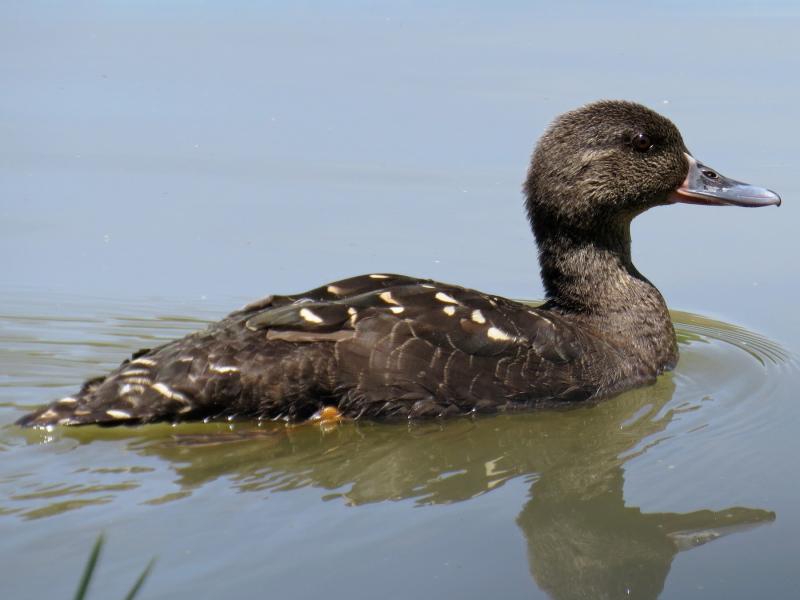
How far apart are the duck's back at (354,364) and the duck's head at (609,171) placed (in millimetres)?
871

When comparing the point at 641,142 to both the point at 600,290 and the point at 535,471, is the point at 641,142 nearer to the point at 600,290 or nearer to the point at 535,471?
the point at 600,290

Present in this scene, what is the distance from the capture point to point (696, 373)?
8828 millimetres

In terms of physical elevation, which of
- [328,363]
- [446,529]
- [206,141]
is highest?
[206,141]

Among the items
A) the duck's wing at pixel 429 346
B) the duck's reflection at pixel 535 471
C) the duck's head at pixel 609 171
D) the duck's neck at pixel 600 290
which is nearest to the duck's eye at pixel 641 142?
the duck's head at pixel 609 171

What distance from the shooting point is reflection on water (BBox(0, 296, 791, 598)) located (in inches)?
248

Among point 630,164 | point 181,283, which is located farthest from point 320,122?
point 630,164

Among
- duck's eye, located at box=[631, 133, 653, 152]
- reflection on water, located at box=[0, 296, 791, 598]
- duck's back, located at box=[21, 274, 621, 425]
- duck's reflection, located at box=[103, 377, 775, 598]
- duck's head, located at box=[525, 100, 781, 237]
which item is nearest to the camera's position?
duck's reflection, located at box=[103, 377, 775, 598]

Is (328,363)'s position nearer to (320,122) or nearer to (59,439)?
(59,439)

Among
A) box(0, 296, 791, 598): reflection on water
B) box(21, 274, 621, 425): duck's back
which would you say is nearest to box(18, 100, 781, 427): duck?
box(21, 274, 621, 425): duck's back

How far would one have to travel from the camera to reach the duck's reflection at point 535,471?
6136 millimetres

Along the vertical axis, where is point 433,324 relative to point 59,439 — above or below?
above

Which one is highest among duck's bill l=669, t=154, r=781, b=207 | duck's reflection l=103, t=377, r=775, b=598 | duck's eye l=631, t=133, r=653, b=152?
duck's eye l=631, t=133, r=653, b=152

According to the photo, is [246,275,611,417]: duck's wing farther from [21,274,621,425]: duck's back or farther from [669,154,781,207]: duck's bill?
[669,154,781,207]: duck's bill

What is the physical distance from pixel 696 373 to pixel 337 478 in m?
2.80
